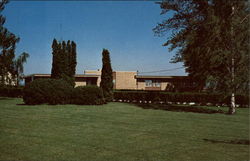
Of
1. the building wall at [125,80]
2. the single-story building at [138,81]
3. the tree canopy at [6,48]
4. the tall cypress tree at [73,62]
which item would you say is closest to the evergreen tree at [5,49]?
the tree canopy at [6,48]

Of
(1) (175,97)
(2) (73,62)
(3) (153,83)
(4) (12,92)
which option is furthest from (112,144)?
(3) (153,83)

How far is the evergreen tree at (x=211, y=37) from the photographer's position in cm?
1525

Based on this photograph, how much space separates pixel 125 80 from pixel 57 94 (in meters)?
32.0

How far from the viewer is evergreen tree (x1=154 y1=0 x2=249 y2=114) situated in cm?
1525

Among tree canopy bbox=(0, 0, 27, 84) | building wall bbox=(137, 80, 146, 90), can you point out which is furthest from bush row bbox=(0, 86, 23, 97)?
building wall bbox=(137, 80, 146, 90)

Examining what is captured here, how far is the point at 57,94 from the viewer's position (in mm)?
19062

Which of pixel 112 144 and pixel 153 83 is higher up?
pixel 153 83

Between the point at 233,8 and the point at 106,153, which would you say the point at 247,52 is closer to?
the point at 233,8

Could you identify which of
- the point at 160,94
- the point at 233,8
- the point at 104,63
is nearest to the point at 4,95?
the point at 104,63

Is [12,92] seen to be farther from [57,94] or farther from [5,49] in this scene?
[57,94]

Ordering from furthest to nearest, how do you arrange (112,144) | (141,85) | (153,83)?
(141,85)
(153,83)
(112,144)

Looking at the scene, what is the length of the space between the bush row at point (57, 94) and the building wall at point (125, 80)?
2894 cm

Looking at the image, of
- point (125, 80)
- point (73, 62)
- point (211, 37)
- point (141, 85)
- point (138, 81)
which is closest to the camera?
point (211, 37)

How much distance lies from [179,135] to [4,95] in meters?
32.7
